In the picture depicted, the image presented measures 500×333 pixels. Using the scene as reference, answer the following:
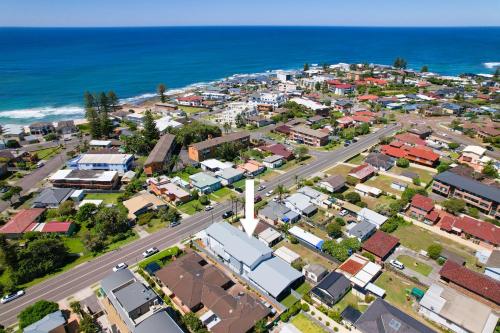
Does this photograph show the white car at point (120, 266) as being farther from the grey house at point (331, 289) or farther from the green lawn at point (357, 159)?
the green lawn at point (357, 159)

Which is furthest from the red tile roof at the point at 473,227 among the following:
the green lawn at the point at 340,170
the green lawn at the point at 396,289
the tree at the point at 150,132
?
the tree at the point at 150,132

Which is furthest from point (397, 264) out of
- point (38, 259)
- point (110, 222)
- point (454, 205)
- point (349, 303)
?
point (38, 259)

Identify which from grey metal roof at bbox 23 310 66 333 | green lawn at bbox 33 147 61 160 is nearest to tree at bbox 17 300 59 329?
grey metal roof at bbox 23 310 66 333

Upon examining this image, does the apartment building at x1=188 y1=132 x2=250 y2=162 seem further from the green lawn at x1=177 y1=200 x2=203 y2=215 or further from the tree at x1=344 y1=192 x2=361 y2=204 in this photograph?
the tree at x1=344 y1=192 x2=361 y2=204

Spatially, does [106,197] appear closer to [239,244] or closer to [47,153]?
[239,244]

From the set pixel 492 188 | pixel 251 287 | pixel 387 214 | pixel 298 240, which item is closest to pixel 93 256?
pixel 251 287

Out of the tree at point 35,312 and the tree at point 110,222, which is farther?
the tree at point 110,222

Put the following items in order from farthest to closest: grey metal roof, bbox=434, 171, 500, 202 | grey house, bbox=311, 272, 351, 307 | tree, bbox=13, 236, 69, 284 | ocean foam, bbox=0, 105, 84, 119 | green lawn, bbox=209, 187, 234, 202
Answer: ocean foam, bbox=0, 105, 84, 119 → green lawn, bbox=209, 187, 234, 202 → grey metal roof, bbox=434, 171, 500, 202 → tree, bbox=13, 236, 69, 284 → grey house, bbox=311, 272, 351, 307
